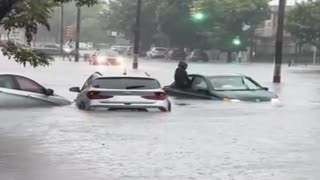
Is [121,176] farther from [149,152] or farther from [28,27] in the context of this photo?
[28,27]

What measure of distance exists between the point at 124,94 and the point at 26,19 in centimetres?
512

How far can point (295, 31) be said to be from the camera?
84062 millimetres

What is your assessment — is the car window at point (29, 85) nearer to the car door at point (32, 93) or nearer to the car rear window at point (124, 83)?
the car door at point (32, 93)

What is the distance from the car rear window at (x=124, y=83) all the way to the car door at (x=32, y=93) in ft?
8.92

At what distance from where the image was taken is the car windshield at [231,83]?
23438mm

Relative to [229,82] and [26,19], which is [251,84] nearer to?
[229,82]

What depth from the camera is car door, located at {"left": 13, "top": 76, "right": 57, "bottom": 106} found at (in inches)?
811

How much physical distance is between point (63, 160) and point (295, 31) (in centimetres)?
7536

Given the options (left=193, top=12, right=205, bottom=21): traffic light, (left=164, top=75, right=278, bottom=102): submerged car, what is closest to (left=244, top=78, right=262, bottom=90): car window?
(left=164, top=75, right=278, bottom=102): submerged car

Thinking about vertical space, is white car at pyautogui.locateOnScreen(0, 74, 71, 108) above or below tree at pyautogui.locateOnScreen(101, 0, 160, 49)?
below

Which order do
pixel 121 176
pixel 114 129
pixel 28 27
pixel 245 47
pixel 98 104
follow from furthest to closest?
pixel 245 47 < pixel 98 104 < pixel 114 129 < pixel 28 27 < pixel 121 176

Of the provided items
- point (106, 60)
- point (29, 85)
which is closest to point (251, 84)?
point (29, 85)

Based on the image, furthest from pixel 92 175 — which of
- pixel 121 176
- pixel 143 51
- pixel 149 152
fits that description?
pixel 143 51

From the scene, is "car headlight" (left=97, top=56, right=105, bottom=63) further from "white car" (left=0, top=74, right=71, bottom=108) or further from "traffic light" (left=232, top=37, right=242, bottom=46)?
"white car" (left=0, top=74, right=71, bottom=108)
